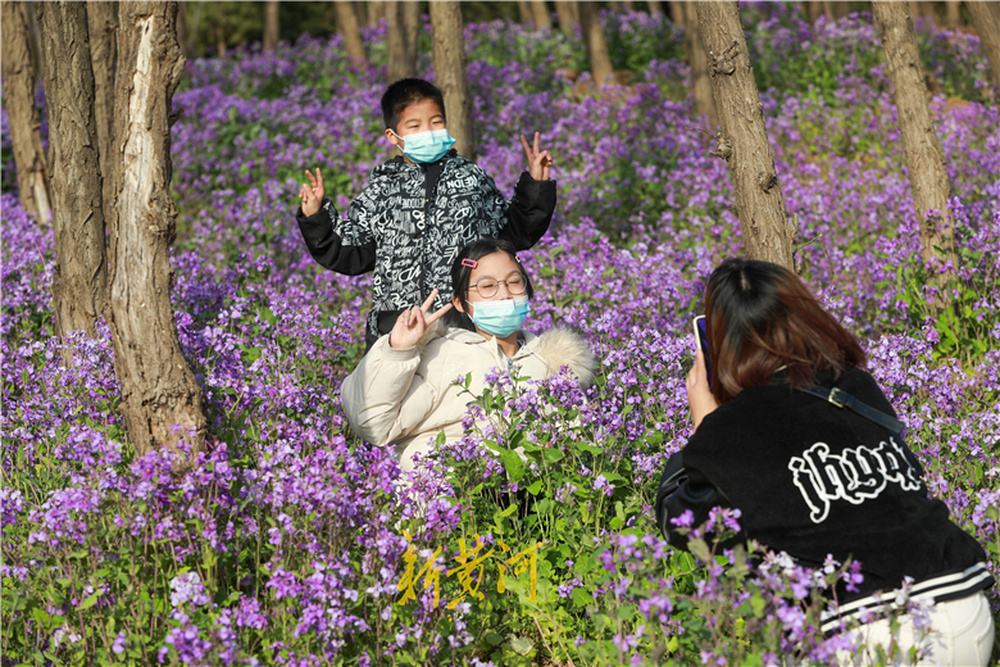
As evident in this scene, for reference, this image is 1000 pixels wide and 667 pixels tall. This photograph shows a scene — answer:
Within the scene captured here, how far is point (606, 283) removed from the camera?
578 cm

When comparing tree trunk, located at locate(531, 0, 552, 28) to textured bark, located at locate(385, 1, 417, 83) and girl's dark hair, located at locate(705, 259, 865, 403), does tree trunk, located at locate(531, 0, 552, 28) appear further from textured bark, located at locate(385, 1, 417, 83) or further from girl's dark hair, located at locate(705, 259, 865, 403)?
girl's dark hair, located at locate(705, 259, 865, 403)

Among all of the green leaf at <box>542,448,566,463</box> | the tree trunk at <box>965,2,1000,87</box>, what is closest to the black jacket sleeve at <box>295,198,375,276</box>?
the green leaf at <box>542,448,566,463</box>

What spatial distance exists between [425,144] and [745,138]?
143cm

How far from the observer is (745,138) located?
3.98 metres

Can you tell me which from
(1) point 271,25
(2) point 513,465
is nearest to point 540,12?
(1) point 271,25

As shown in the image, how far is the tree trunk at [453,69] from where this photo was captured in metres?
8.25

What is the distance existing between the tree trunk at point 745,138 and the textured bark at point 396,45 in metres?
8.01

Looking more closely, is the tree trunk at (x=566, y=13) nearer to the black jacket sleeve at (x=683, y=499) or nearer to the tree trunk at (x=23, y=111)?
the tree trunk at (x=23, y=111)

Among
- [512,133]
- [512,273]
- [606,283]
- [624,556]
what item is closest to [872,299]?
[606,283]

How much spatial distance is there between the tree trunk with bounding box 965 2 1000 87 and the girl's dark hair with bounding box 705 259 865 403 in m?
5.68

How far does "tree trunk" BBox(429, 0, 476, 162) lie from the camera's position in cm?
825

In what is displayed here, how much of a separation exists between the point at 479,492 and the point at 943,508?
148 cm

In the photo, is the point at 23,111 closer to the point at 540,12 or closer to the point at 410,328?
the point at 410,328

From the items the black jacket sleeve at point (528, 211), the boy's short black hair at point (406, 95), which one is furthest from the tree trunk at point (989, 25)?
the boy's short black hair at point (406, 95)
